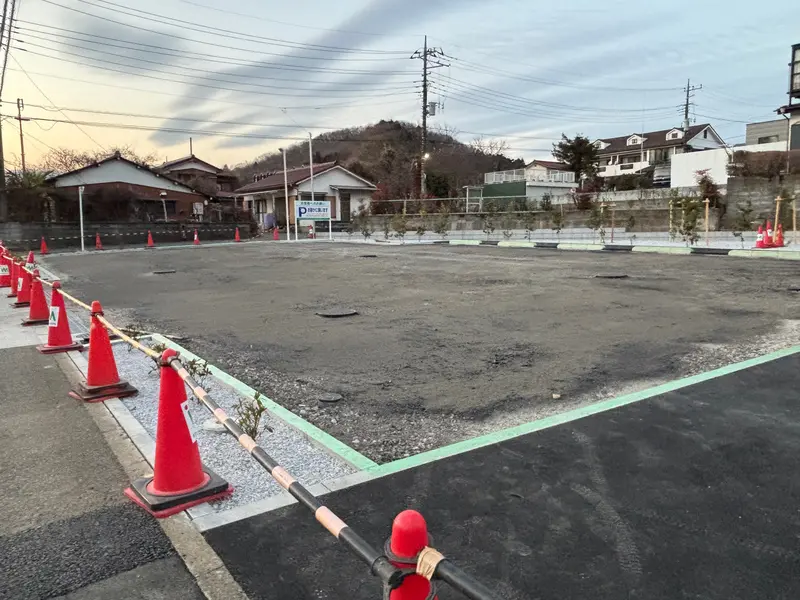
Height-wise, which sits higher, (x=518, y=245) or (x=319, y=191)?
Result: (x=319, y=191)

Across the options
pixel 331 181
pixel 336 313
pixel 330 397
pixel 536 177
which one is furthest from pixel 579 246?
pixel 536 177

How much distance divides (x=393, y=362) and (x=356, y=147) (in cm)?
7127

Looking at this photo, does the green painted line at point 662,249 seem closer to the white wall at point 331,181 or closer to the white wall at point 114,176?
the white wall at point 331,181

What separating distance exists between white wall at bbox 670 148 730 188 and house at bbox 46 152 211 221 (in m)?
34.4

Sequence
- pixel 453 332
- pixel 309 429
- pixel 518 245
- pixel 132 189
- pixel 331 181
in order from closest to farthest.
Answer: pixel 309 429
pixel 453 332
pixel 518 245
pixel 132 189
pixel 331 181

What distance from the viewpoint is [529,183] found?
48.4 meters

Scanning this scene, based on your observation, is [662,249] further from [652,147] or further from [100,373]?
[652,147]

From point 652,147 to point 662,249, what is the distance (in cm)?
5161

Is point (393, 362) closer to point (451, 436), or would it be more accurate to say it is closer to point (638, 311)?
point (451, 436)

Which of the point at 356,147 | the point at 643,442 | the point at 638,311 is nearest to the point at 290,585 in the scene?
the point at 643,442

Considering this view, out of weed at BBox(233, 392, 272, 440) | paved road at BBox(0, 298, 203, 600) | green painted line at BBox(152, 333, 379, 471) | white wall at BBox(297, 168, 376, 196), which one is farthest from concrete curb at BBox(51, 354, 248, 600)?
white wall at BBox(297, 168, 376, 196)

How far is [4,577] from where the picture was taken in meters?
2.42

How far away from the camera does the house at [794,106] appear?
29.8 m

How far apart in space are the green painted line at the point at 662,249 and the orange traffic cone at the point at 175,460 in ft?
60.7
